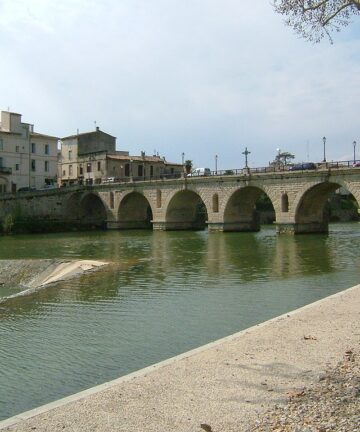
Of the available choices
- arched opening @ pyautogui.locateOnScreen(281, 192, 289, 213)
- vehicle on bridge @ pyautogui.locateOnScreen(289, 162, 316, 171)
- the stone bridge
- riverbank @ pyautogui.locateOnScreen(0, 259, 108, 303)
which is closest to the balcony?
the stone bridge

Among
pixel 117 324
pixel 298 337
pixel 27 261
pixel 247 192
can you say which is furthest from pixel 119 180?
pixel 298 337

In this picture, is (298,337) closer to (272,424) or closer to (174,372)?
Result: (174,372)

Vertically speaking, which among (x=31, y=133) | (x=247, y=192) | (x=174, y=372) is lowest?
(x=174, y=372)

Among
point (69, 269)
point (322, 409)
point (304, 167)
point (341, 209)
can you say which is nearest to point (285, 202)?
point (304, 167)

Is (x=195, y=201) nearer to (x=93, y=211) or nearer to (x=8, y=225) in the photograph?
(x=93, y=211)

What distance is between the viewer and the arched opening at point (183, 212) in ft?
214

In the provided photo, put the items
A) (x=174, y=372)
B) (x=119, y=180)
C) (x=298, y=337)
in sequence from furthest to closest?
(x=119, y=180) → (x=298, y=337) → (x=174, y=372)

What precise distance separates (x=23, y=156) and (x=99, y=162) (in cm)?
1267

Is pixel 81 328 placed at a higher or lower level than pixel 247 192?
lower

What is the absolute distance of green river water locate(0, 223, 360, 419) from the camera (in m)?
11.4

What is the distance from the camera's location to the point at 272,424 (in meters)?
6.70

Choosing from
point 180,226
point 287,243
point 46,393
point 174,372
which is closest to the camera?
point 174,372

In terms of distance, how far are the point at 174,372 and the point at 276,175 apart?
148 feet

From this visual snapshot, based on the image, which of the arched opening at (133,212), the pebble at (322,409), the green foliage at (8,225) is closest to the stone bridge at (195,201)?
the arched opening at (133,212)
